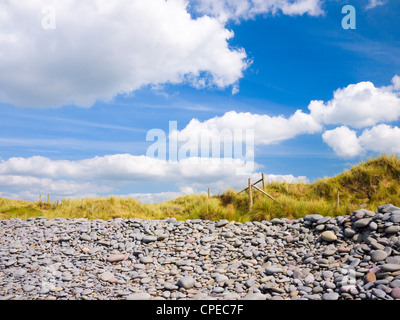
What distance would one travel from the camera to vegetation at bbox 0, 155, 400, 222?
13.7 meters

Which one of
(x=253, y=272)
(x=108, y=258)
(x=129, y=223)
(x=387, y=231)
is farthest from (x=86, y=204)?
(x=387, y=231)

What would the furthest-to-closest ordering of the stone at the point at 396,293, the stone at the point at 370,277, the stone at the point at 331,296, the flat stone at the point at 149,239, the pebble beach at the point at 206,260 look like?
the flat stone at the point at 149,239, the pebble beach at the point at 206,260, the stone at the point at 370,277, the stone at the point at 331,296, the stone at the point at 396,293

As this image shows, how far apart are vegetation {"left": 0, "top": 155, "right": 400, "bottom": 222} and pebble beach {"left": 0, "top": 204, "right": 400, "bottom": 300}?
2.89 meters

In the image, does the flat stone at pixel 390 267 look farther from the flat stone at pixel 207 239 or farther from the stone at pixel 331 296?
the flat stone at pixel 207 239

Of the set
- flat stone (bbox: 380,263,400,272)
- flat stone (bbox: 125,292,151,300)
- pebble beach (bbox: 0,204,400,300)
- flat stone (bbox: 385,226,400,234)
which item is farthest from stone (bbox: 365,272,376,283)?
flat stone (bbox: 125,292,151,300)

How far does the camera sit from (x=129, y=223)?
37.0 ft

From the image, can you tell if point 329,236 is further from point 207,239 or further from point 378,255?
point 207,239

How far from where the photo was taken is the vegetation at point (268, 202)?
44.9 feet

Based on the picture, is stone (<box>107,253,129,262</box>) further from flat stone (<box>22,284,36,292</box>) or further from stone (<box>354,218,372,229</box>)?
stone (<box>354,218,372,229</box>)

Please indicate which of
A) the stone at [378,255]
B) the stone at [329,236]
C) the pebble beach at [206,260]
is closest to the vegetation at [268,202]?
the pebble beach at [206,260]

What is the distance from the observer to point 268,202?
47.2 ft

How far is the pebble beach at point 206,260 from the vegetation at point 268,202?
9.49 ft
